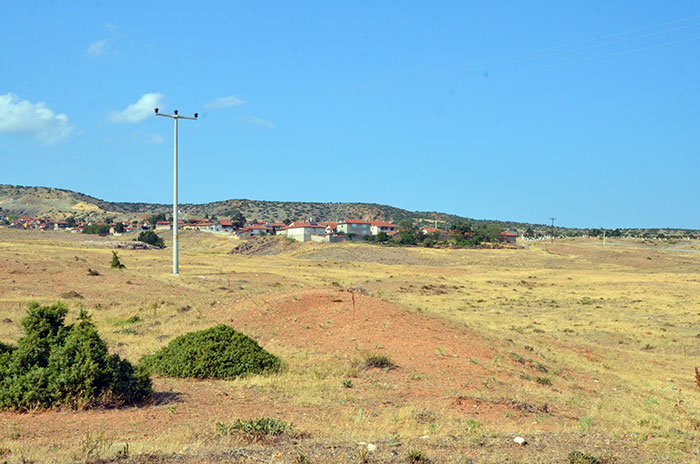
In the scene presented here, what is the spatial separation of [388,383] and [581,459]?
6.21m

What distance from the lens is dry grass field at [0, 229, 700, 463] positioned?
873 centimetres

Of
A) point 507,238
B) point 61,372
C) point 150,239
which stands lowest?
point 61,372

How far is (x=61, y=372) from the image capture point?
10.9 meters

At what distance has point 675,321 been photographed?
34562mm

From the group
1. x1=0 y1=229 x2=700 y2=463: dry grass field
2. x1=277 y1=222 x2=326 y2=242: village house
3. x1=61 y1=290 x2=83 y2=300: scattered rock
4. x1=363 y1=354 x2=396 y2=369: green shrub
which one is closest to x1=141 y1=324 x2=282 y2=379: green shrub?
x1=0 y1=229 x2=700 y2=463: dry grass field

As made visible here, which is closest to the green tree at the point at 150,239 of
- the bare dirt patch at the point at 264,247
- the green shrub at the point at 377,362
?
the bare dirt patch at the point at 264,247

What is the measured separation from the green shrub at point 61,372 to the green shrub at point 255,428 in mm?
2805

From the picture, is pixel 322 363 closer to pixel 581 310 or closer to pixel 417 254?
pixel 581 310

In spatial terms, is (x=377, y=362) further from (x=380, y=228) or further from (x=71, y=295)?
(x=380, y=228)

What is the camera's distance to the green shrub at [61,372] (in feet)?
34.5

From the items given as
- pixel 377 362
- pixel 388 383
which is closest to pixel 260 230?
pixel 377 362

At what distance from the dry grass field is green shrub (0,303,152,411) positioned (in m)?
0.35

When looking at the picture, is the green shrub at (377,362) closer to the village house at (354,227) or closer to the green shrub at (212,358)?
the green shrub at (212,358)

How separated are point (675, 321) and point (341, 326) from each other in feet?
79.3
